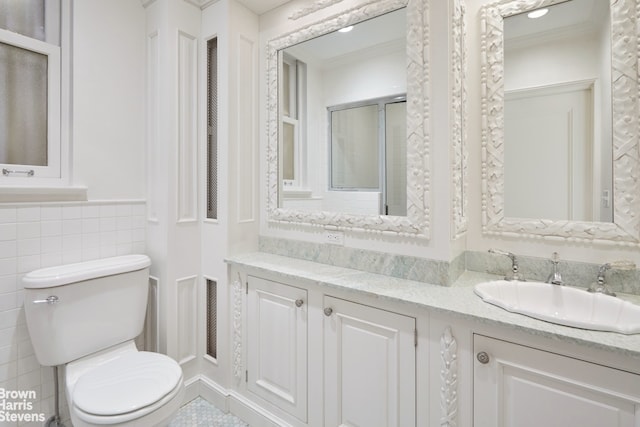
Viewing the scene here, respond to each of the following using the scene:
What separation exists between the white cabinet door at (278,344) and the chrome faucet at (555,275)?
104cm

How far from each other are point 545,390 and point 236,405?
1522mm

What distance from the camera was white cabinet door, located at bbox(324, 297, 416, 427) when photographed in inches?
49.1

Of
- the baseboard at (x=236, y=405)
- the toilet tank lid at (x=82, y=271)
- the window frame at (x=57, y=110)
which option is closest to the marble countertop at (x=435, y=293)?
the toilet tank lid at (x=82, y=271)

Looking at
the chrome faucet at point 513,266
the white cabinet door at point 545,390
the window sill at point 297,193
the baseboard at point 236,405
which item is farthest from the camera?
the window sill at point 297,193

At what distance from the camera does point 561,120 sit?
1.40 metres

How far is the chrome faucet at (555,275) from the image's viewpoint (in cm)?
129

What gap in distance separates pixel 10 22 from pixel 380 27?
5.85ft

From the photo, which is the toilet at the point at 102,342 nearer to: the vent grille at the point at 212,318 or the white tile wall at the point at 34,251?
the white tile wall at the point at 34,251

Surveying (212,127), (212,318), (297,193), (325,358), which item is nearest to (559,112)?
(297,193)

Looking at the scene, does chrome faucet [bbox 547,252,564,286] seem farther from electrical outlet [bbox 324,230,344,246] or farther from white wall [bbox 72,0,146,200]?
white wall [bbox 72,0,146,200]

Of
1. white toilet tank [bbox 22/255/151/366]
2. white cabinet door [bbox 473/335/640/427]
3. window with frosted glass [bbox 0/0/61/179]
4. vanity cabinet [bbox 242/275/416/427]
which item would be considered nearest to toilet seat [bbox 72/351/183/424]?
white toilet tank [bbox 22/255/151/366]

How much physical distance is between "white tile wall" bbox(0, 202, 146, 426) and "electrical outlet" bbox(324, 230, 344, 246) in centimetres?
123

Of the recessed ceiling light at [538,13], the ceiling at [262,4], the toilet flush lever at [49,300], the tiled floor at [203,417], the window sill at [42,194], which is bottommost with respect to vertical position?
the tiled floor at [203,417]

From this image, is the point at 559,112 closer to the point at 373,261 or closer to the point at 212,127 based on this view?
the point at 373,261
